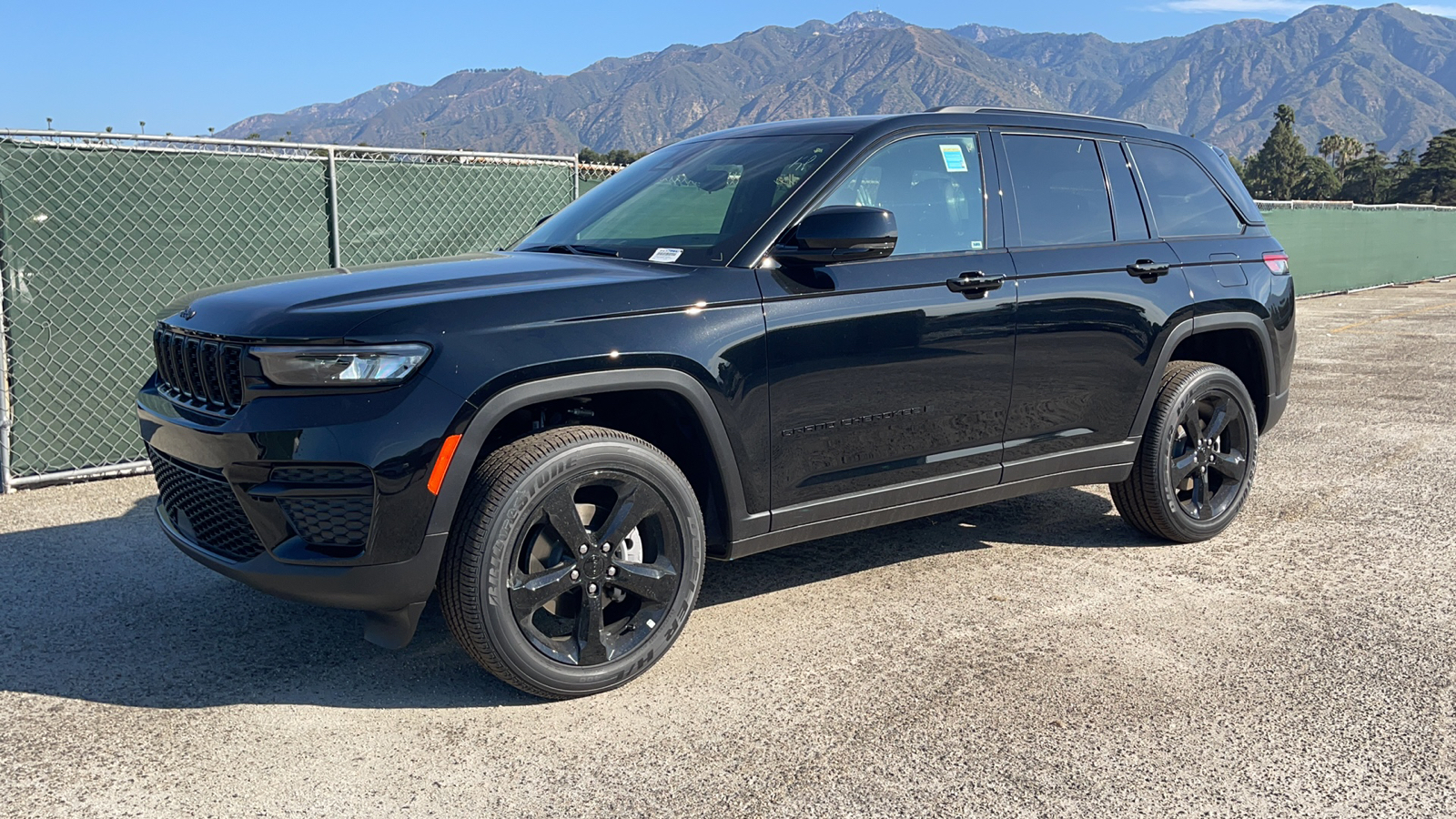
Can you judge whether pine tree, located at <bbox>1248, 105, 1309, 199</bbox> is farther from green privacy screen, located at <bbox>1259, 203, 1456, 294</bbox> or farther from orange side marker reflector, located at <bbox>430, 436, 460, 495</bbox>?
orange side marker reflector, located at <bbox>430, 436, 460, 495</bbox>

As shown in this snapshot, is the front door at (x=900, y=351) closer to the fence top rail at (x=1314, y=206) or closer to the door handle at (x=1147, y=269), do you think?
the door handle at (x=1147, y=269)

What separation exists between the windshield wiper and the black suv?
2 cm

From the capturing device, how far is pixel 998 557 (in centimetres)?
506

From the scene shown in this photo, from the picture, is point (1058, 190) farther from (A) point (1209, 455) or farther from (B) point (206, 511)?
(B) point (206, 511)

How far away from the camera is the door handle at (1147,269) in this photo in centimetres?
478

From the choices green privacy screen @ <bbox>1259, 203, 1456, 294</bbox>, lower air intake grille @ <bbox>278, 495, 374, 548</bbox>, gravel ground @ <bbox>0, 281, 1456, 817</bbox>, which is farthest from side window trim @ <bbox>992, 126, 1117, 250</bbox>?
green privacy screen @ <bbox>1259, 203, 1456, 294</bbox>

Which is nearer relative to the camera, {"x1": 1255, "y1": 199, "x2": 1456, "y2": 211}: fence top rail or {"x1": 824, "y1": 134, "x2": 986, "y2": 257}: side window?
{"x1": 824, "y1": 134, "x2": 986, "y2": 257}: side window

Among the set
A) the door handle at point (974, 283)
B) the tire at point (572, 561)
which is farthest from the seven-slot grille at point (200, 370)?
the door handle at point (974, 283)

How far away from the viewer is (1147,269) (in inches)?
190

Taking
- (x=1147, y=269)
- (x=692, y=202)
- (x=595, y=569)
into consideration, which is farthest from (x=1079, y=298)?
(x=595, y=569)

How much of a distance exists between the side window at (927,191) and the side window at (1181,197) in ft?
3.64

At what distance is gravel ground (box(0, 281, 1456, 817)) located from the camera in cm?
299

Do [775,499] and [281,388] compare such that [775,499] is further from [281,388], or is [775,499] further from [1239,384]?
[1239,384]

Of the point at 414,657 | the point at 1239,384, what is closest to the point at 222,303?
the point at 414,657
